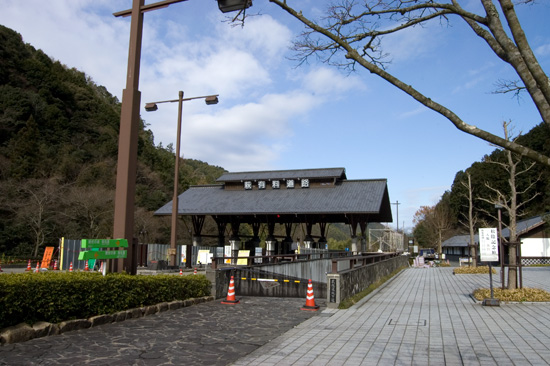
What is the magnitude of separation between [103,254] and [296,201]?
→ 81.8ft

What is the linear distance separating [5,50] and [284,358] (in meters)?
52.9

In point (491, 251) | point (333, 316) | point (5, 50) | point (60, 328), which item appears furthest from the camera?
point (5, 50)

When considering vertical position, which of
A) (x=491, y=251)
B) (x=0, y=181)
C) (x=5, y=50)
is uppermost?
(x=5, y=50)

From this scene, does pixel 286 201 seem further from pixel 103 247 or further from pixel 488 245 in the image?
pixel 103 247

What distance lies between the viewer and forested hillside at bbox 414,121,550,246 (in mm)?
49375

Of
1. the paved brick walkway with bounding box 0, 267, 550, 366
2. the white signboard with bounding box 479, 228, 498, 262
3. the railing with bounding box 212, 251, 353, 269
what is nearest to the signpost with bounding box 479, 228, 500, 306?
the white signboard with bounding box 479, 228, 498, 262

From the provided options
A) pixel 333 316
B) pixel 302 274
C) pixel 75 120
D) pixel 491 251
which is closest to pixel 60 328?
pixel 333 316

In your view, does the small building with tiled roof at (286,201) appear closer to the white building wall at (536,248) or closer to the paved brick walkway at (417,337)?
the white building wall at (536,248)

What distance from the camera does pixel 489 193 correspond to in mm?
57844

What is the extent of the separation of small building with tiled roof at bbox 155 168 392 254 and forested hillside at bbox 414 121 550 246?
14940 millimetres

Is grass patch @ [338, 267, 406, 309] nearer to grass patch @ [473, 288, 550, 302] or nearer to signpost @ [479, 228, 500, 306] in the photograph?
grass patch @ [473, 288, 550, 302]

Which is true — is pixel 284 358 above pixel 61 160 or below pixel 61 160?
below

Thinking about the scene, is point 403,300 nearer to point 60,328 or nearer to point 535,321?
point 535,321

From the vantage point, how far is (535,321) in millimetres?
9055
